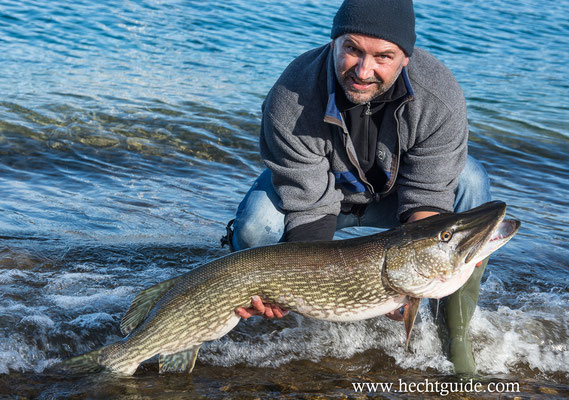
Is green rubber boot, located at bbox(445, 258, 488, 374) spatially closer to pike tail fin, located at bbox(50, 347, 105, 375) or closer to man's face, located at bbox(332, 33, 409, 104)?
man's face, located at bbox(332, 33, 409, 104)

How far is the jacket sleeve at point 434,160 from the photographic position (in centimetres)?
350

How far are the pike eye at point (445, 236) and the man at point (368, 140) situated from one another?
0.56m

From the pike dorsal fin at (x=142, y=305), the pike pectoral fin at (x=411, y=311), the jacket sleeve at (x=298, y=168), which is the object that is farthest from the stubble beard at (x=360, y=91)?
the pike dorsal fin at (x=142, y=305)

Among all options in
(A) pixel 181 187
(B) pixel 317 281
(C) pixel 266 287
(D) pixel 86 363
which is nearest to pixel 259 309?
(C) pixel 266 287

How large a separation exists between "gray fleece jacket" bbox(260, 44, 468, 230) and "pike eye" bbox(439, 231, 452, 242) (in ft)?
1.92

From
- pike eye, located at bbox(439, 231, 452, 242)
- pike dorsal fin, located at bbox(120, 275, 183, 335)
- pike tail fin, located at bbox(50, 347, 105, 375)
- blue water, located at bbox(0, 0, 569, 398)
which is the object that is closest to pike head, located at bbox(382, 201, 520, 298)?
pike eye, located at bbox(439, 231, 452, 242)

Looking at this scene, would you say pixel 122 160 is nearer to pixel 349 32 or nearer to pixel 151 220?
pixel 151 220

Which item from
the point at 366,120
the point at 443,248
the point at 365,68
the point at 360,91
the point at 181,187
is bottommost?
the point at 181,187

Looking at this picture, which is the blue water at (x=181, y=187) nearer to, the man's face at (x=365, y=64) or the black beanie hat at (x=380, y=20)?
the man's face at (x=365, y=64)

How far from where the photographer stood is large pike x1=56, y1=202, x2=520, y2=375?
3.05 meters

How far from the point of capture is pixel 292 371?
3461 millimetres

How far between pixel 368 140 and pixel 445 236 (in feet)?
2.88

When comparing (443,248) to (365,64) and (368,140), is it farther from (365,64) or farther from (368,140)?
(365,64)

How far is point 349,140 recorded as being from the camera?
11.7ft
